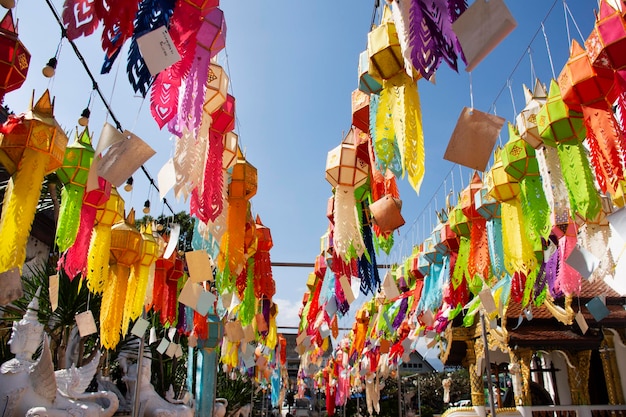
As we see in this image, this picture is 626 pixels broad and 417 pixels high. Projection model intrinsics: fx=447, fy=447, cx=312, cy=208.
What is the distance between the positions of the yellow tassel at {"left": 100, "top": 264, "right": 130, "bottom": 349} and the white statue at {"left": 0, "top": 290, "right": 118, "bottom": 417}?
473 millimetres

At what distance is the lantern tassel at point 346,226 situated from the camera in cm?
282

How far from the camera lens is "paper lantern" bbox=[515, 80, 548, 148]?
8.71 ft

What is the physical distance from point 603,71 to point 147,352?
551 cm

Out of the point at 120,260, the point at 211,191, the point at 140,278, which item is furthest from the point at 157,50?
the point at 140,278

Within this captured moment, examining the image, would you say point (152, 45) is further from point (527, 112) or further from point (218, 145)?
point (527, 112)

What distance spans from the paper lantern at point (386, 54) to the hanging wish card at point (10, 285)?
204 cm

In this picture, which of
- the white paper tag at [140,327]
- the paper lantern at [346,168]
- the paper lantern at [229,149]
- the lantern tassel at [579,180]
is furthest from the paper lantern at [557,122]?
the white paper tag at [140,327]

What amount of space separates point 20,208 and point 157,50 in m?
1.23

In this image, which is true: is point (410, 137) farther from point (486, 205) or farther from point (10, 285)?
point (10, 285)

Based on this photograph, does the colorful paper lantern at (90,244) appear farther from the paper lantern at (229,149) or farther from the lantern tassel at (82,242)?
the paper lantern at (229,149)

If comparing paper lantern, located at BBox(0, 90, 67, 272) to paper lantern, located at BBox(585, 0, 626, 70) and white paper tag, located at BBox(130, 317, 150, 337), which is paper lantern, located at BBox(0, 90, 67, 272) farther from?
paper lantern, located at BBox(585, 0, 626, 70)

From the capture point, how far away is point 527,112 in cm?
276

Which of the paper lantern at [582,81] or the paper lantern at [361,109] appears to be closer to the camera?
the paper lantern at [582,81]

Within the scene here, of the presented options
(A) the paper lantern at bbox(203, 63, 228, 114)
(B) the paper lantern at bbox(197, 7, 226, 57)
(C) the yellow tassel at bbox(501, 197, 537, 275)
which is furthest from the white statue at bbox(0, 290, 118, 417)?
(C) the yellow tassel at bbox(501, 197, 537, 275)
